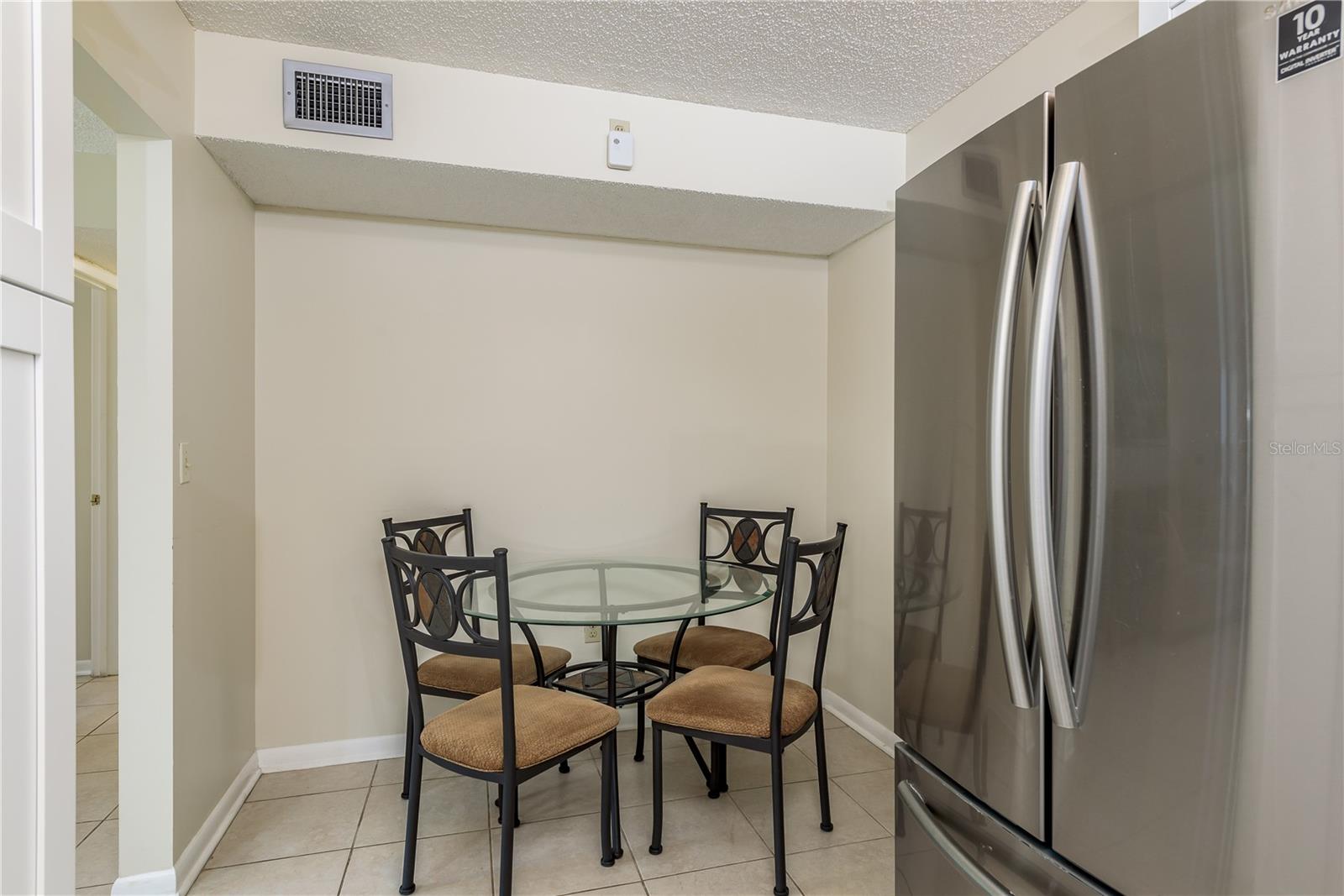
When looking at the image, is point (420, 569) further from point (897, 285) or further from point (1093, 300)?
point (1093, 300)

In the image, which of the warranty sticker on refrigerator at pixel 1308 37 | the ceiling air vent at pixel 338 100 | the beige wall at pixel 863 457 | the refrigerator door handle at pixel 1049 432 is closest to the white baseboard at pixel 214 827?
the ceiling air vent at pixel 338 100

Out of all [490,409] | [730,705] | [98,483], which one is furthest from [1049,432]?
[98,483]

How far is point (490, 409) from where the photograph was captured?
296cm

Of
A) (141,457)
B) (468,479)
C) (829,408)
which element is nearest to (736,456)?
(829,408)

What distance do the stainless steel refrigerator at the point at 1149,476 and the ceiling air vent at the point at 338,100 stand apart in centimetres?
181

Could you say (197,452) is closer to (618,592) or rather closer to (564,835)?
(618,592)

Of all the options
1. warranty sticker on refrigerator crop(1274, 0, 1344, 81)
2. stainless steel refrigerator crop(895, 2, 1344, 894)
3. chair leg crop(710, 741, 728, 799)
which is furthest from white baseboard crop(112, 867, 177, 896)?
warranty sticker on refrigerator crop(1274, 0, 1344, 81)

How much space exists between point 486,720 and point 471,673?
485 mm

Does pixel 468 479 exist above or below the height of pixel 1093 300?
below

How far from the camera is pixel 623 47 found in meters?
2.20

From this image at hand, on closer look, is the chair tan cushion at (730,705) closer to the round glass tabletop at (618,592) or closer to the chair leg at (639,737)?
the round glass tabletop at (618,592)

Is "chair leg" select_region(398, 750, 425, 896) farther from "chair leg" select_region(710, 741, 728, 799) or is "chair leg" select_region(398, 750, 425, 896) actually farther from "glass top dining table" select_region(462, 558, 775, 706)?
"chair leg" select_region(710, 741, 728, 799)

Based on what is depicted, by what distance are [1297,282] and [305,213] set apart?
3.00 m

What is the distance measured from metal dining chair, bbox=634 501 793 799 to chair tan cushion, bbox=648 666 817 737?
0.28 m
